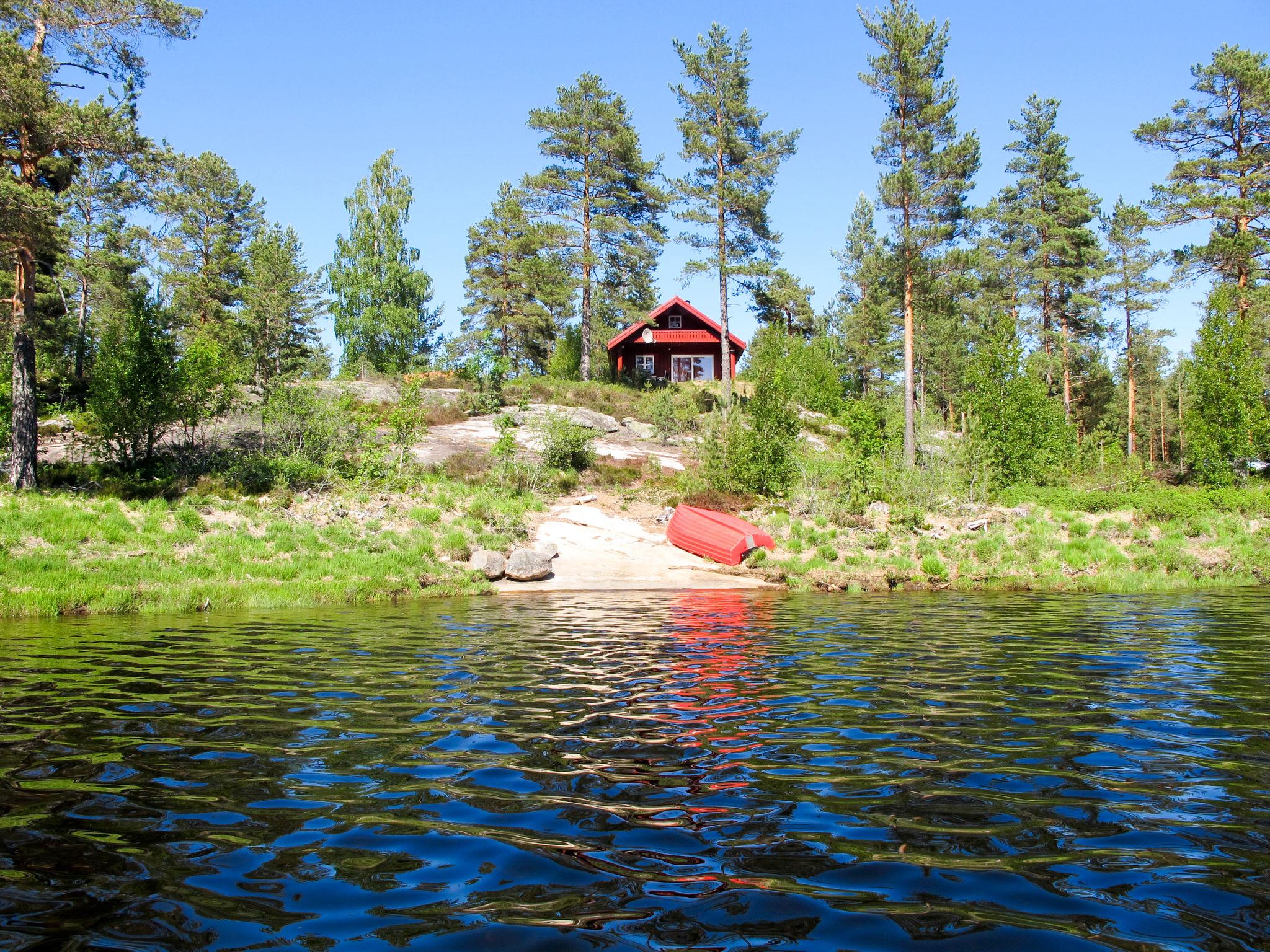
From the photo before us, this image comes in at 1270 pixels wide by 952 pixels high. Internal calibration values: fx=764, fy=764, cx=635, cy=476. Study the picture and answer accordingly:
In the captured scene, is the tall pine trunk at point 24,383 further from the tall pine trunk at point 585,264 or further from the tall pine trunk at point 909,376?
the tall pine trunk at point 909,376

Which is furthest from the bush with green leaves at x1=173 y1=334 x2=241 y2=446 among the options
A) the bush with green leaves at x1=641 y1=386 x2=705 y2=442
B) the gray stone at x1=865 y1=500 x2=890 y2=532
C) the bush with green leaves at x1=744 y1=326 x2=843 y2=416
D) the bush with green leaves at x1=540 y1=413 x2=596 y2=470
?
the bush with green leaves at x1=744 y1=326 x2=843 y2=416

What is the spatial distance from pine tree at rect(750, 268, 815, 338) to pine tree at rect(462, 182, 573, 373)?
10.4 m

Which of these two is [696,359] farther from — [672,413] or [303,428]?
[303,428]

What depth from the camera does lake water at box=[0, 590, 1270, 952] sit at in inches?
117

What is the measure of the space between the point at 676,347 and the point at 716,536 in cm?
2957

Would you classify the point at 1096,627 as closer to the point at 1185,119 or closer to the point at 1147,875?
the point at 1147,875

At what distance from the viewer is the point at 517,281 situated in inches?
1922

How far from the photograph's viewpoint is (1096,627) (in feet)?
39.1

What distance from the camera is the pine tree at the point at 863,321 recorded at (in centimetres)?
5500

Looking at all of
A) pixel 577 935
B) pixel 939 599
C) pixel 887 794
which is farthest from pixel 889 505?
pixel 577 935

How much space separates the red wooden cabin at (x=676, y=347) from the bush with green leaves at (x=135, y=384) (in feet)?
95.3

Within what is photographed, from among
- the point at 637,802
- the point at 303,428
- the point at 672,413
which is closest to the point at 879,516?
the point at 672,413

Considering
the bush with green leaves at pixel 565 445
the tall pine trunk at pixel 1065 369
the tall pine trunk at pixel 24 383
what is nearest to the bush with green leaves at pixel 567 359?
the bush with green leaves at pixel 565 445

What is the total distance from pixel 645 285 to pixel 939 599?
103 feet
